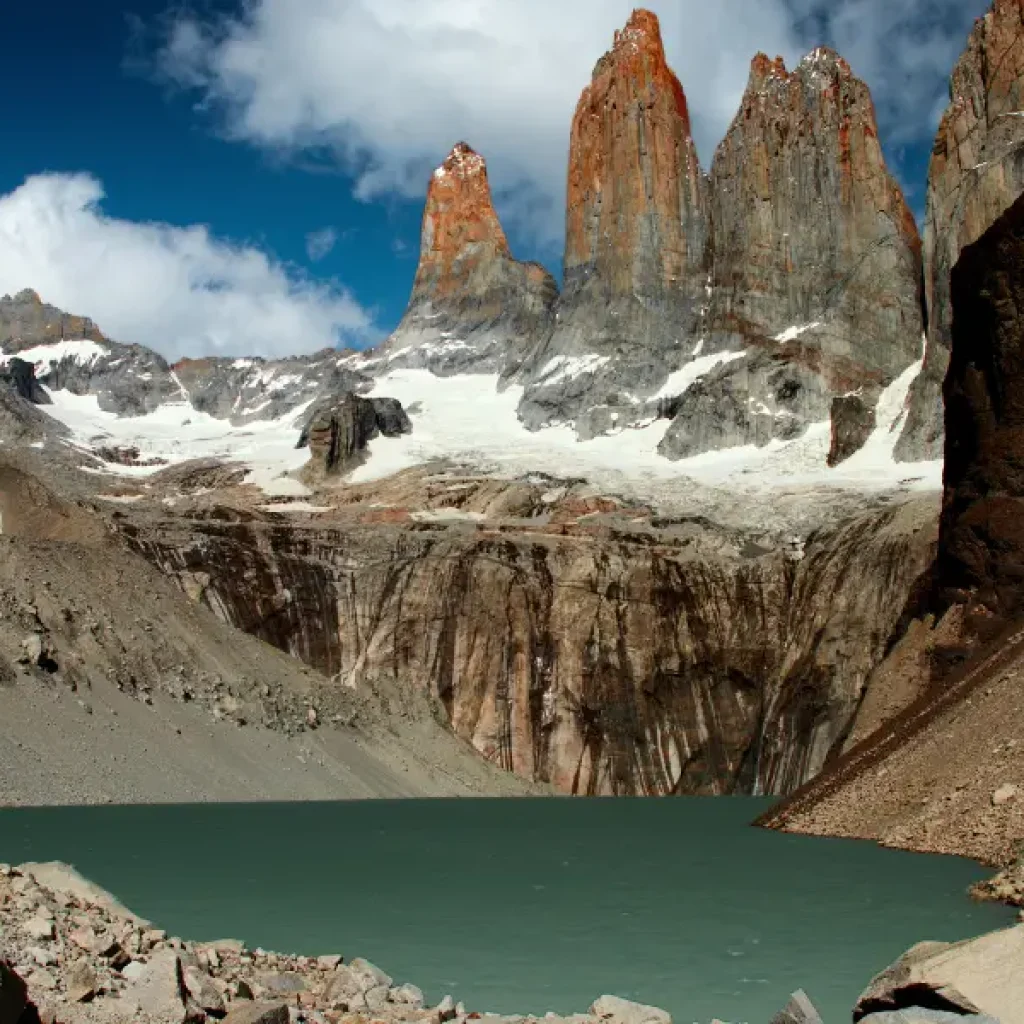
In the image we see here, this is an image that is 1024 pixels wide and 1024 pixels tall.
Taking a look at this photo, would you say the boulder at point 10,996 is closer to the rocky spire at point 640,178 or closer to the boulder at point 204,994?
the boulder at point 204,994

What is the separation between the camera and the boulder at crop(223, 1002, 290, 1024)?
880cm

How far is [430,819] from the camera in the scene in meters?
36.8

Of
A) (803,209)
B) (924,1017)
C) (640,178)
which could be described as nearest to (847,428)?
(803,209)

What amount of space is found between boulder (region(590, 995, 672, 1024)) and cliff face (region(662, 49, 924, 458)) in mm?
92465

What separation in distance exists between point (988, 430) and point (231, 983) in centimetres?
3355

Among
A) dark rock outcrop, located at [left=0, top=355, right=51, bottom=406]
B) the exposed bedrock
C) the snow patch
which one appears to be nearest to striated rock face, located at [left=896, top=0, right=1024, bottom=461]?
the exposed bedrock

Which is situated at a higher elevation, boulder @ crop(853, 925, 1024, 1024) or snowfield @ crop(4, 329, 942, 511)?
snowfield @ crop(4, 329, 942, 511)

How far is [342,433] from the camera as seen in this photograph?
10800 centimetres

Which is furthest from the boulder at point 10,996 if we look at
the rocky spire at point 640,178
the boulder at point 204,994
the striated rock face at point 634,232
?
the rocky spire at point 640,178

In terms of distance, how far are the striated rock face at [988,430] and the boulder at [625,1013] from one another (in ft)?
95.2

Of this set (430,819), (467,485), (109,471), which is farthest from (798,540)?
(109,471)

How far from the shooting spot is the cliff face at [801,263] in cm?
10312

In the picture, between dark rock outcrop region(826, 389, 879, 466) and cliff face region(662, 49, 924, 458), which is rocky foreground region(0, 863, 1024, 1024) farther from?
cliff face region(662, 49, 924, 458)

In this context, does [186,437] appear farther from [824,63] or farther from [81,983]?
[81,983]
